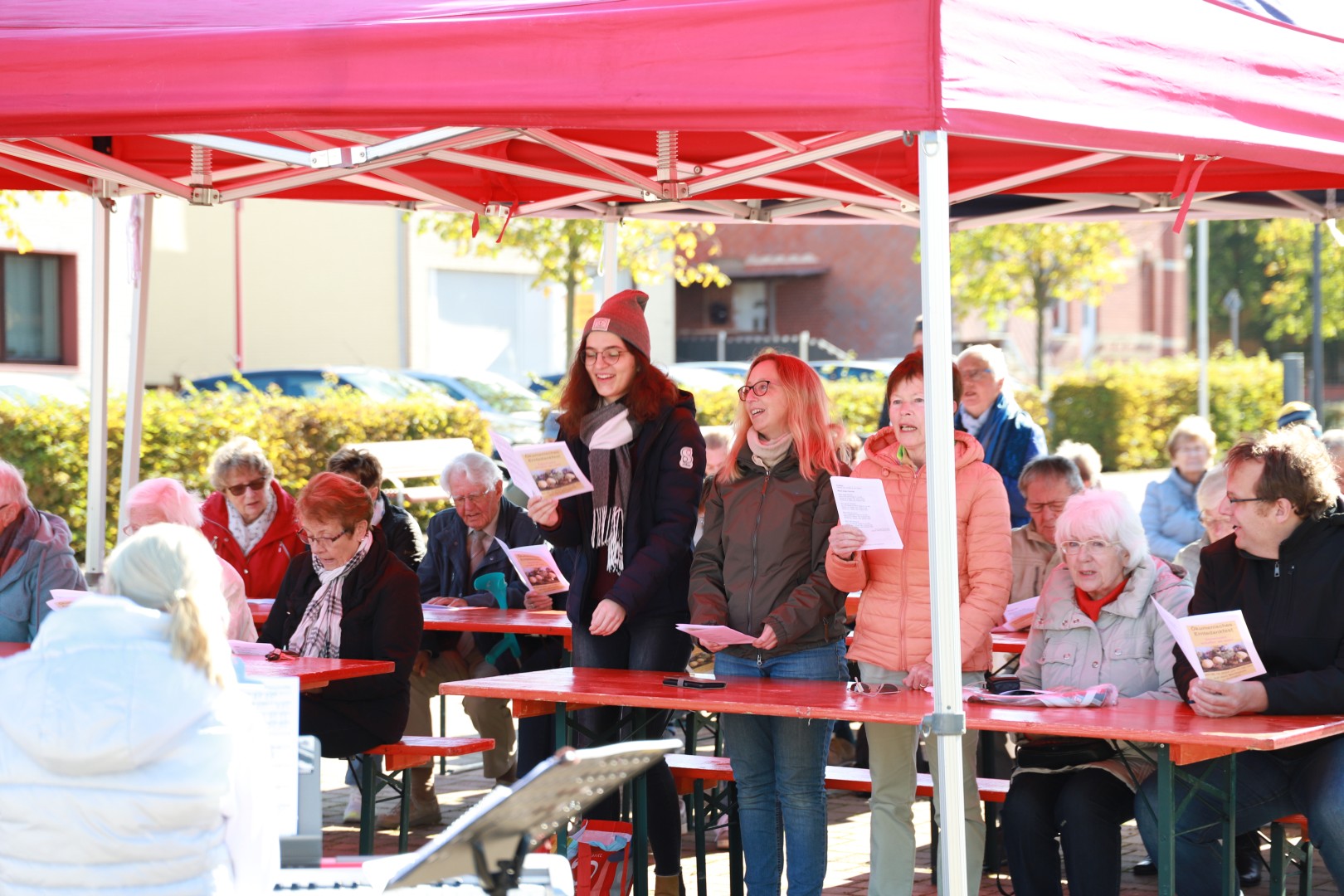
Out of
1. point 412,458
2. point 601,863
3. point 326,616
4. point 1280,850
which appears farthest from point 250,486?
point 412,458

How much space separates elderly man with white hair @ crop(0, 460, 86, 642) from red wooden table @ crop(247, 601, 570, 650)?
0.84 meters

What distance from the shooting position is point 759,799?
511 centimetres

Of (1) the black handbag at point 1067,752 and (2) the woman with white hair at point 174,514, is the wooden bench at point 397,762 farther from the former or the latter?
(1) the black handbag at point 1067,752

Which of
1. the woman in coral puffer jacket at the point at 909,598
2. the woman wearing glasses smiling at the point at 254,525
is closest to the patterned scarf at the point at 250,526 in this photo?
the woman wearing glasses smiling at the point at 254,525

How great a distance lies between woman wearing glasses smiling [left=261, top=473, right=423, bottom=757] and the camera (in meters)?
5.67

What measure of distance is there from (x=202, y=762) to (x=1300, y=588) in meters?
3.21

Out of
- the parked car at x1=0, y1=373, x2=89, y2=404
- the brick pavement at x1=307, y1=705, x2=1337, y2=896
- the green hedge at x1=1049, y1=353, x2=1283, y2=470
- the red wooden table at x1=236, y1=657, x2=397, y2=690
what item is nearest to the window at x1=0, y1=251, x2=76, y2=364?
the parked car at x1=0, y1=373, x2=89, y2=404

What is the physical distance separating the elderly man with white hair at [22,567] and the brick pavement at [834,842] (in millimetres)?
1481

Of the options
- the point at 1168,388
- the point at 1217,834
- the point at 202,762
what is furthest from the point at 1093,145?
the point at 1168,388

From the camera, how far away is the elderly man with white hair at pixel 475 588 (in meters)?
7.50

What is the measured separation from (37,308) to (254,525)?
15911 millimetres

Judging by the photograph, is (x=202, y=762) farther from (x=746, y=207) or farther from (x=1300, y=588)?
(x=746, y=207)

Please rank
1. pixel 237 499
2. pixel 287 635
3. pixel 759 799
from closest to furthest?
pixel 759 799 < pixel 287 635 < pixel 237 499

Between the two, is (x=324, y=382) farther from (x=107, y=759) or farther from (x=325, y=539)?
(x=107, y=759)
